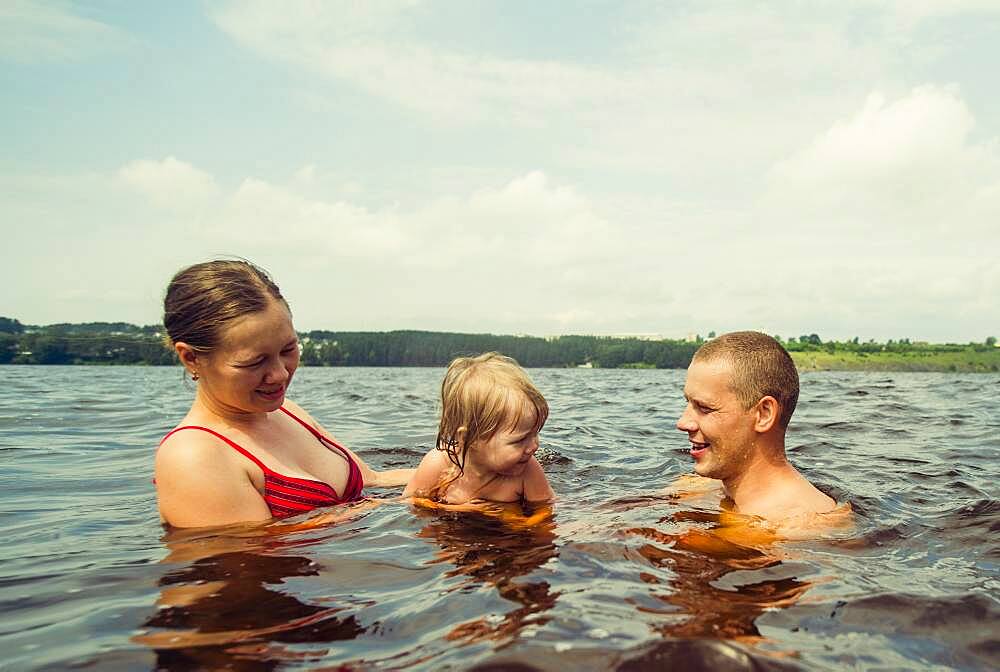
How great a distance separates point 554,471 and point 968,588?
5.13 m

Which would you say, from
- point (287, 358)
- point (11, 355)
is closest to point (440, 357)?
point (11, 355)

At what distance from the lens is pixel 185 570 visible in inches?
158

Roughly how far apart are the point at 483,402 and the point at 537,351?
6458 cm

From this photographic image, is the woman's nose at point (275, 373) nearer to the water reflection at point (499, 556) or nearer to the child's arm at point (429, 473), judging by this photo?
the water reflection at point (499, 556)

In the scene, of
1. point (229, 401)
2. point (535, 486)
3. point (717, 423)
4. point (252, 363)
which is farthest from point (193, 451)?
point (717, 423)

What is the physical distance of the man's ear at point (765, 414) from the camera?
18.6ft

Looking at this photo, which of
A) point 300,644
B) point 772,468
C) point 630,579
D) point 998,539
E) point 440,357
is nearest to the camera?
point 300,644

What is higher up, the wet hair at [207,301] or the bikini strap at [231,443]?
the wet hair at [207,301]

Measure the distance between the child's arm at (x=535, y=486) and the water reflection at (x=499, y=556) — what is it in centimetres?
52

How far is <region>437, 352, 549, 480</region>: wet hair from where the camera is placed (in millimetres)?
5555

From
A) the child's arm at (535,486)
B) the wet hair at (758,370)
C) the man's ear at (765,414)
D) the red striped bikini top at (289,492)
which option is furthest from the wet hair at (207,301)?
the man's ear at (765,414)

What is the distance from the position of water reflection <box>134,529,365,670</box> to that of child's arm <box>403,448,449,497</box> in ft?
5.70

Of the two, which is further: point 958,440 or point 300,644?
point 958,440

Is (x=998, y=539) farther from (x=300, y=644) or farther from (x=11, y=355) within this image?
(x=11, y=355)
